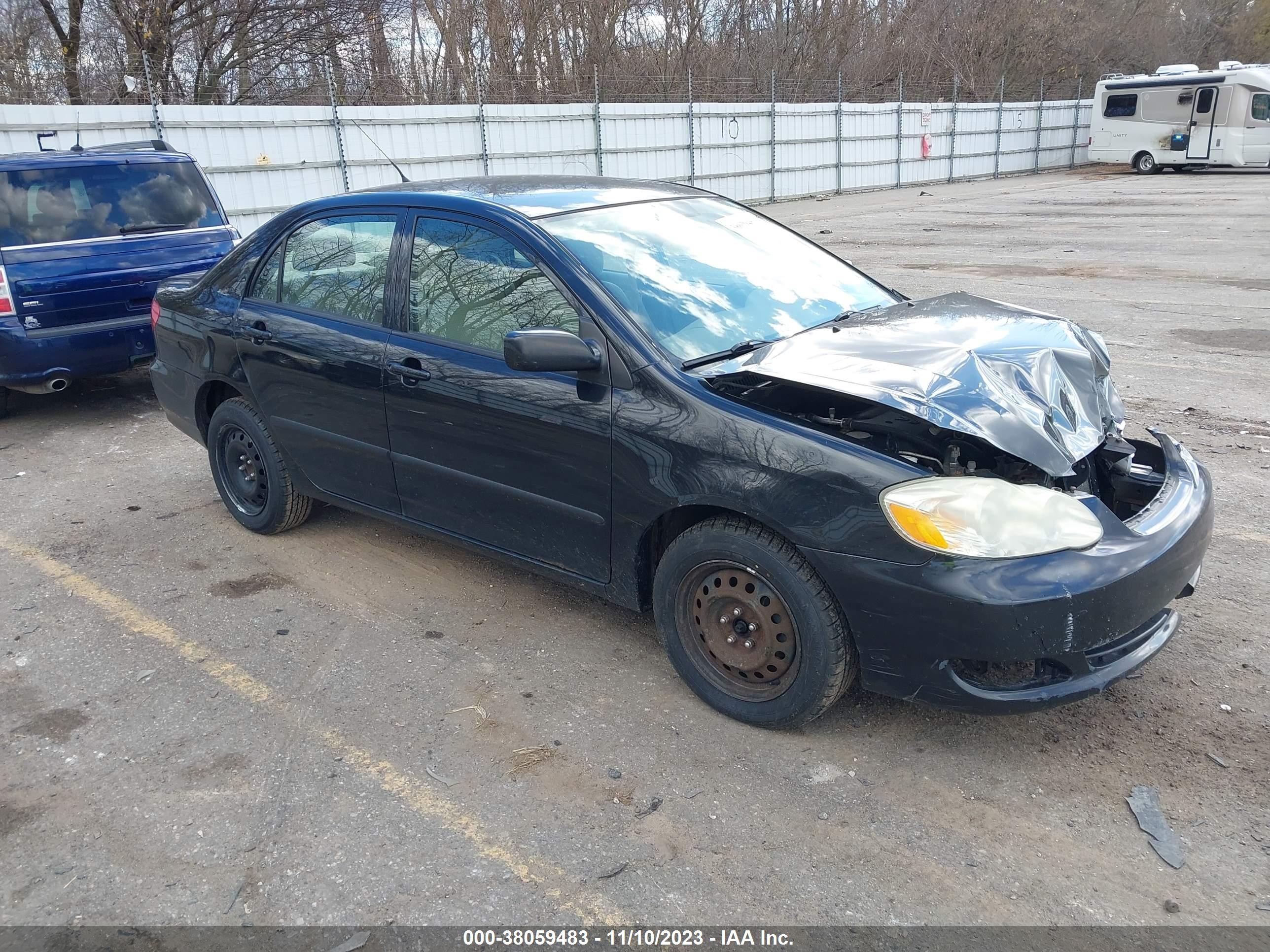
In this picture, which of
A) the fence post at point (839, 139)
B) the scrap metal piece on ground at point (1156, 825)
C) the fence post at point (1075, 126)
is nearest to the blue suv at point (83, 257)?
the scrap metal piece on ground at point (1156, 825)

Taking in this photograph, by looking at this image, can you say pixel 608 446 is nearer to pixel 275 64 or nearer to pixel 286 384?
pixel 286 384

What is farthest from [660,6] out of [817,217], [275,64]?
[275,64]

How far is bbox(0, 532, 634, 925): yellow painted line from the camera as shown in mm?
2604

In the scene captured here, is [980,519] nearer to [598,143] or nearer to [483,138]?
[483,138]

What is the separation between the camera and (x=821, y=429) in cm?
304

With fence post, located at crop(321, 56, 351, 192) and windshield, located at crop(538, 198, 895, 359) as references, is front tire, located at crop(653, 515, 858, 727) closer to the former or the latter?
windshield, located at crop(538, 198, 895, 359)

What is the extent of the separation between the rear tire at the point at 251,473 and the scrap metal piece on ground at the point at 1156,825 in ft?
12.3

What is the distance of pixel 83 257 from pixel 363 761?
5.44 m

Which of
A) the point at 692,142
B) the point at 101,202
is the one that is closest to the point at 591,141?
the point at 692,142

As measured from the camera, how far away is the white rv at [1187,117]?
26.5 m

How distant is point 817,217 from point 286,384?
18.4 m

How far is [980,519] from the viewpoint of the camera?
2791 mm

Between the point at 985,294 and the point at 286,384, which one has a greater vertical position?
the point at 286,384

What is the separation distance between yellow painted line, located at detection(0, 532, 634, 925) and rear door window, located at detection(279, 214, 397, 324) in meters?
1.50
